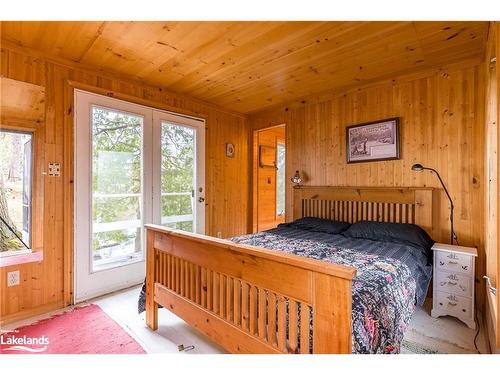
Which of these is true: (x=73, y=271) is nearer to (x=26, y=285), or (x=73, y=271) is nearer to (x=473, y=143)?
(x=26, y=285)

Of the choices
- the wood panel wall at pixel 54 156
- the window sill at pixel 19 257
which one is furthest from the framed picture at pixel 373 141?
the window sill at pixel 19 257

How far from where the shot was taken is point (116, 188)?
110 inches

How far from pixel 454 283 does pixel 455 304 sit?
17 cm

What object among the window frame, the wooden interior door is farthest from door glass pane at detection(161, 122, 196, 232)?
the wooden interior door

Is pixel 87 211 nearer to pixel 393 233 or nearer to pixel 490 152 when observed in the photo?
pixel 393 233

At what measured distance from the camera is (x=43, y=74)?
7.68ft

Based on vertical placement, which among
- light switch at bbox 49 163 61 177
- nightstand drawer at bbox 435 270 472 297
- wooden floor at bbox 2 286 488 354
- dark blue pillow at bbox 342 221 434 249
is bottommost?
wooden floor at bbox 2 286 488 354

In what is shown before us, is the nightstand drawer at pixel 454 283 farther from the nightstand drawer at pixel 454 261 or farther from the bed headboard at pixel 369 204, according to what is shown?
the bed headboard at pixel 369 204

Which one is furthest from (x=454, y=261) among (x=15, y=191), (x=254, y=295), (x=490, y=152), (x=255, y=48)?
(x=15, y=191)

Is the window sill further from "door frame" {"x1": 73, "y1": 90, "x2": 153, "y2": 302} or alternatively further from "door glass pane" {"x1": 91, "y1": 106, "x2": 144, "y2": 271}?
"door glass pane" {"x1": 91, "y1": 106, "x2": 144, "y2": 271}

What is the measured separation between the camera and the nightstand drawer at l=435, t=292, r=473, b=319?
6.79ft

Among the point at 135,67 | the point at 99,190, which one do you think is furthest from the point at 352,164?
the point at 99,190

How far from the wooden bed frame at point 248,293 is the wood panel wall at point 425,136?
2217 millimetres

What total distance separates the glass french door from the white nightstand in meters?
2.81
